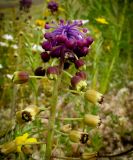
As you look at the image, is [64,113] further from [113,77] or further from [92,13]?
[92,13]

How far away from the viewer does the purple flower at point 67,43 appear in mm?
1210

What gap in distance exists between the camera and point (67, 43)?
1.20 m

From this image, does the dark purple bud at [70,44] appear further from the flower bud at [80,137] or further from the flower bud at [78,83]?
the flower bud at [80,137]

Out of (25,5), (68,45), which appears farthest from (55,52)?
(25,5)

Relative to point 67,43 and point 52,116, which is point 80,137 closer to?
point 52,116

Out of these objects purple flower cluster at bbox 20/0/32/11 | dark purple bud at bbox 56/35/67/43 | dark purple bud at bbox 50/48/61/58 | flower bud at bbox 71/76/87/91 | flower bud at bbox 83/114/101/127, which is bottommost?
flower bud at bbox 83/114/101/127

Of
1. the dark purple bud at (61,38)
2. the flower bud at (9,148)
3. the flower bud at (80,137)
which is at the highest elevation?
the dark purple bud at (61,38)

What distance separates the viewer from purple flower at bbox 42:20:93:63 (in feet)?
→ 3.97

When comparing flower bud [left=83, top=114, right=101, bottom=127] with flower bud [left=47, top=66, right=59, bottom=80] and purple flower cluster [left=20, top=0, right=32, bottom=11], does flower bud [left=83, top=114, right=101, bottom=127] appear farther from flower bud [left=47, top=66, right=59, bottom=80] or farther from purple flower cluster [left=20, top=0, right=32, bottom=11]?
purple flower cluster [left=20, top=0, right=32, bottom=11]

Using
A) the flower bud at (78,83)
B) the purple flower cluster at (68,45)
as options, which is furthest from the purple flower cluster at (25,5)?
the flower bud at (78,83)

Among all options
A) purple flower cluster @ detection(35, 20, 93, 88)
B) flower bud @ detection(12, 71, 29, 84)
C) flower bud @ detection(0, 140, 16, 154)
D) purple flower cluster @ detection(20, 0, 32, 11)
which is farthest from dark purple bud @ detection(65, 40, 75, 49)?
purple flower cluster @ detection(20, 0, 32, 11)

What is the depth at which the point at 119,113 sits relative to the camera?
293cm

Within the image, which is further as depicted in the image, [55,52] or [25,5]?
[25,5]

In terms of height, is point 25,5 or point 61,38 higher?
point 25,5
